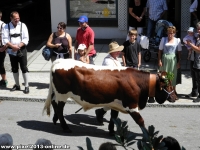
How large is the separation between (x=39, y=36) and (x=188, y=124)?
32.0ft

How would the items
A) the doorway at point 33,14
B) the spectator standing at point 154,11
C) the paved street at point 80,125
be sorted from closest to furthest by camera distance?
the paved street at point 80,125 < the spectator standing at point 154,11 < the doorway at point 33,14

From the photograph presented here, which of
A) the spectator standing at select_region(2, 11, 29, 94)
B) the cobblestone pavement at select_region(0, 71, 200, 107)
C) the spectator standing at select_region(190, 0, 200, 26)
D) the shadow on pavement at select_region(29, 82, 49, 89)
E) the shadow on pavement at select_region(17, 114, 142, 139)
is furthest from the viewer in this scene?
the spectator standing at select_region(190, 0, 200, 26)

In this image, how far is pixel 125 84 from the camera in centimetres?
945

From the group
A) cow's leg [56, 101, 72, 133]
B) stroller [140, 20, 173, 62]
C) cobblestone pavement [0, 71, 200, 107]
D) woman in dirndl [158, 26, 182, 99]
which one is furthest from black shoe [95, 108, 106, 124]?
stroller [140, 20, 173, 62]

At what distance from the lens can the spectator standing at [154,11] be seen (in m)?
15.8

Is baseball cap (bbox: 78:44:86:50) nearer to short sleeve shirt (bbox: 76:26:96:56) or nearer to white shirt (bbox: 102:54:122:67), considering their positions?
short sleeve shirt (bbox: 76:26:96:56)

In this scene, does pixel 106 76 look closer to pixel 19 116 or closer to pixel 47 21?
pixel 19 116

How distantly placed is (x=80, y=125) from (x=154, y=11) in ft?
20.6

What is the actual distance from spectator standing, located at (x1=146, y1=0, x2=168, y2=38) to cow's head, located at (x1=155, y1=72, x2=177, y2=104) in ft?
21.0

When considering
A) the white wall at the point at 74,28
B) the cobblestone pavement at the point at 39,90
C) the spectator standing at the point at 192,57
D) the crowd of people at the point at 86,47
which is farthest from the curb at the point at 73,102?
the white wall at the point at 74,28

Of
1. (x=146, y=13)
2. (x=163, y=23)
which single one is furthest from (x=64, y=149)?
(x=146, y=13)

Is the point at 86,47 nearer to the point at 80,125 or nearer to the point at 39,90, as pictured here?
the point at 39,90

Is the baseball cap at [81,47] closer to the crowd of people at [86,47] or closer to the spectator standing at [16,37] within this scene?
the crowd of people at [86,47]

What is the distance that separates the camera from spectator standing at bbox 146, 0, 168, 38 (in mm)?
15812
